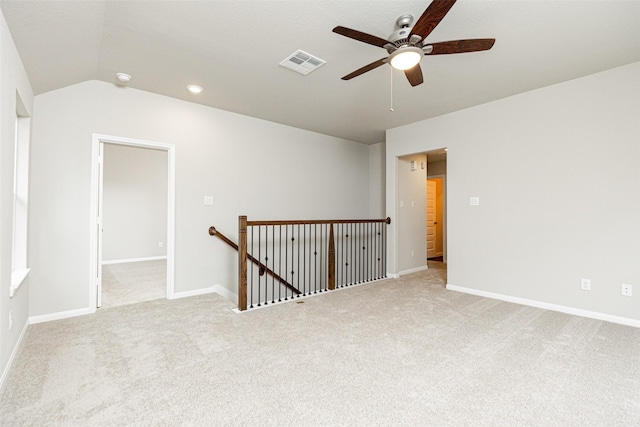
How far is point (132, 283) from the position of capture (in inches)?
187

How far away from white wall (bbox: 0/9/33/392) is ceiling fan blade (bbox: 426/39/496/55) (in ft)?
9.03

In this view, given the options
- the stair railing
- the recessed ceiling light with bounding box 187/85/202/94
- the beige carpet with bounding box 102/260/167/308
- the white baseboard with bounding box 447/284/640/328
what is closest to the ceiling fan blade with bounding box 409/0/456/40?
the recessed ceiling light with bounding box 187/85/202/94

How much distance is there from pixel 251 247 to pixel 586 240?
408 cm

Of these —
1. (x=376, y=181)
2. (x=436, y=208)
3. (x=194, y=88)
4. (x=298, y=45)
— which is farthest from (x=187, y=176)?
(x=436, y=208)

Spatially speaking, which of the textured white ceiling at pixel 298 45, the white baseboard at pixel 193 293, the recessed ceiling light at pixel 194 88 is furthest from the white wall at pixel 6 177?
the white baseboard at pixel 193 293

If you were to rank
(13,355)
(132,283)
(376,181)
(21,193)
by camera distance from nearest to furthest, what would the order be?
(13,355)
(21,193)
(132,283)
(376,181)

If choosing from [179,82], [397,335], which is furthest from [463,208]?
[179,82]

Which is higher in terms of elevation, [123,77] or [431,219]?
[123,77]

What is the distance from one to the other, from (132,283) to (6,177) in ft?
10.3

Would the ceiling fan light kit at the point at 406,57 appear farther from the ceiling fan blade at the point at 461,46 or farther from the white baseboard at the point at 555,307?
the white baseboard at the point at 555,307

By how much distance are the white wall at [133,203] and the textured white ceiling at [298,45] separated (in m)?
4.13

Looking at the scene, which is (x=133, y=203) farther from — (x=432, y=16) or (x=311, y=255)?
(x=432, y=16)

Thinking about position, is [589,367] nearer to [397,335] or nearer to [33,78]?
[397,335]

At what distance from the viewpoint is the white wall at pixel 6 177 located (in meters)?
1.90
